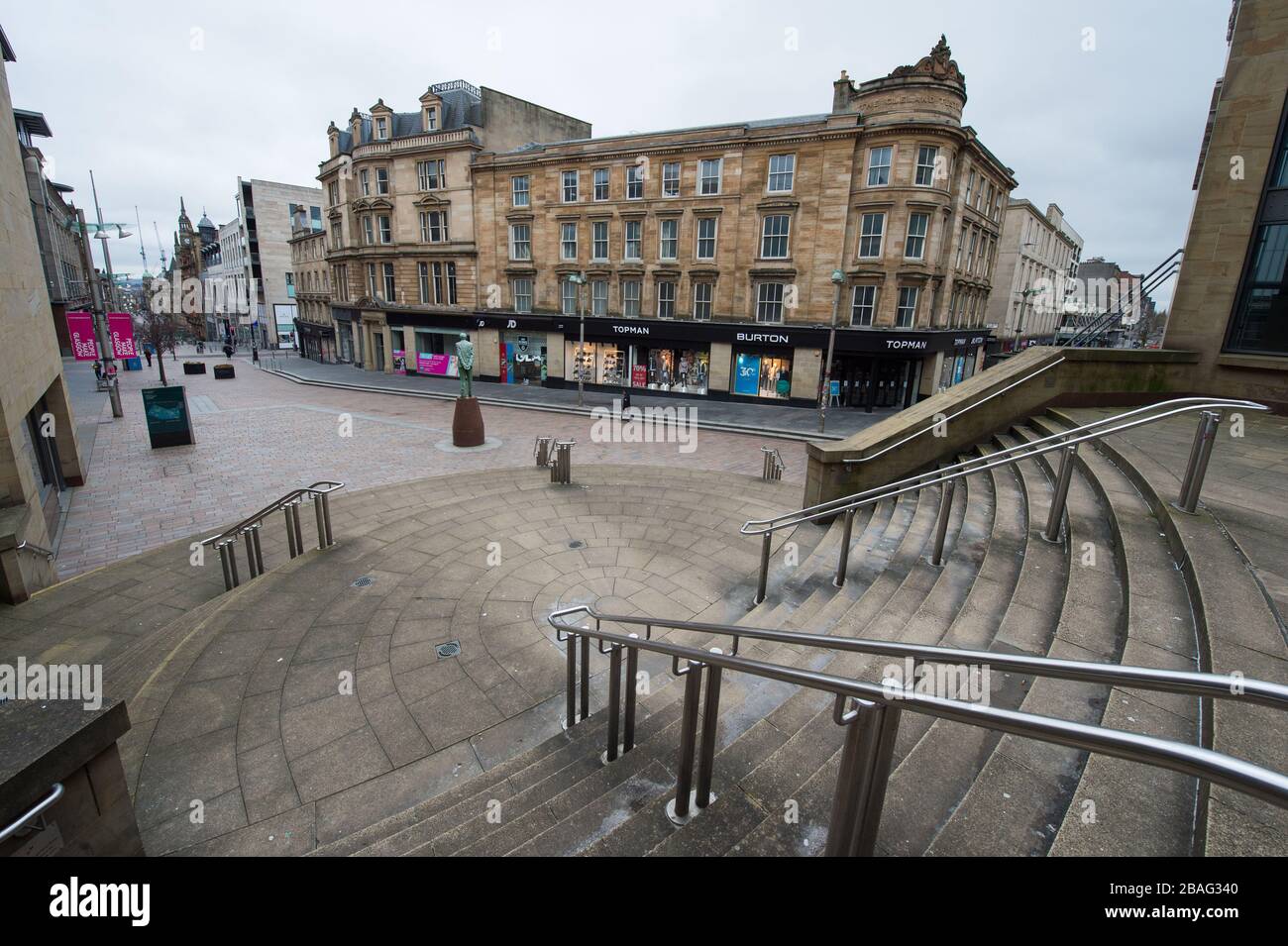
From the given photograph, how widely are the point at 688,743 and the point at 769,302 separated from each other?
25134 mm

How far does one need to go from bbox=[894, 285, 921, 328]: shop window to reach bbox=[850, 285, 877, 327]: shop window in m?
1.03

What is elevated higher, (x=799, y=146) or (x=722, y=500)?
(x=799, y=146)

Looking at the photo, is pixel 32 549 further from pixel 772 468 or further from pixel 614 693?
pixel 772 468

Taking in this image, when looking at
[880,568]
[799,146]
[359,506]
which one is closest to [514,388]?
[799,146]

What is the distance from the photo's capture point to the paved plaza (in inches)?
425

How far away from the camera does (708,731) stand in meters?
3.19

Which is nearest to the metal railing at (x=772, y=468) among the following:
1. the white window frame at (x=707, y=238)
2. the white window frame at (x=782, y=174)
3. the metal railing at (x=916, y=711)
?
the metal railing at (x=916, y=711)

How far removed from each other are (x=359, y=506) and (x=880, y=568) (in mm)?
9463

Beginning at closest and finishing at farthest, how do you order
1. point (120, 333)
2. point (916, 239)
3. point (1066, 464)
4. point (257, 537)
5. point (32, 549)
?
point (1066, 464) < point (32, 549) < point (257, 537) < point (916, 239) < point (120, 333)

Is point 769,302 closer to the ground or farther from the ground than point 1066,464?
farther from the ground

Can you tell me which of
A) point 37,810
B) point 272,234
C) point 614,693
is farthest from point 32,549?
point 272,234

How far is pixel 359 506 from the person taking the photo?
438 inches
